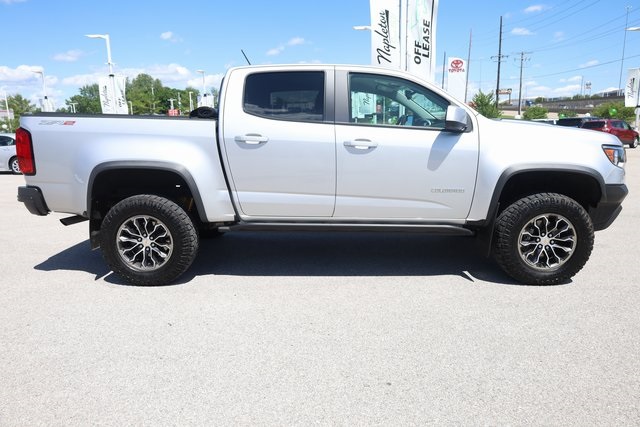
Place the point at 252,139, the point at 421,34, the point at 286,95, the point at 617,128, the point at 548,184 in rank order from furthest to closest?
1. the point at 617,128
2. the point at 421,34
3. the point at 548,184
4. the point at 286,95
5. the point at 252,139

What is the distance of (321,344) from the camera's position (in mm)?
3195

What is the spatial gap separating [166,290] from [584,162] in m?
3.95

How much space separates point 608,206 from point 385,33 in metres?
10.8

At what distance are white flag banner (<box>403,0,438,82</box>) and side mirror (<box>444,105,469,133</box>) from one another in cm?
1021

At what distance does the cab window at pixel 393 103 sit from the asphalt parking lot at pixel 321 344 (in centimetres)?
152

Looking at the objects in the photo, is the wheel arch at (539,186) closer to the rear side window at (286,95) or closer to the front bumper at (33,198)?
the rear side window at (286,95)

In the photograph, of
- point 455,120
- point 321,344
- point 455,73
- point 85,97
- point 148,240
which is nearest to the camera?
point 321,344

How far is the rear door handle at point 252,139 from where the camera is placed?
403cm

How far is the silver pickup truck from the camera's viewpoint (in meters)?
4.04

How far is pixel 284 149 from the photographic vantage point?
404cm

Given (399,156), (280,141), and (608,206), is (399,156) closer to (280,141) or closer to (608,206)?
(280,141)

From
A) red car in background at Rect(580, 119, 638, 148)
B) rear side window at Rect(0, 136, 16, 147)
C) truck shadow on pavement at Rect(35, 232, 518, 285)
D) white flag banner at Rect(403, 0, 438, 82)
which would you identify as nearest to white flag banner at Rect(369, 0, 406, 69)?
white flag banner at Rect(403, 0, 438, 82)

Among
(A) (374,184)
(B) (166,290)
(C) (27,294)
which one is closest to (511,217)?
(A) (374,184)

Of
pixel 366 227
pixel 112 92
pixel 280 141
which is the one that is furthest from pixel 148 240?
pixel 112 92
